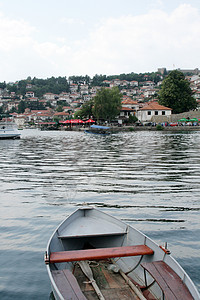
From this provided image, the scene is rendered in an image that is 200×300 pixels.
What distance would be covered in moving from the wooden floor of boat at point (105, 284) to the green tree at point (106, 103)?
71.9 meters

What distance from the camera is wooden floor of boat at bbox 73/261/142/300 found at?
4172 millimetres

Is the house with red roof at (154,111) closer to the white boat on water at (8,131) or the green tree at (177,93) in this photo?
the green tree at (177,93)

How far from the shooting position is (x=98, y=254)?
15.2ft

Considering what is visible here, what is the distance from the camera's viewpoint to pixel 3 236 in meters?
7.45

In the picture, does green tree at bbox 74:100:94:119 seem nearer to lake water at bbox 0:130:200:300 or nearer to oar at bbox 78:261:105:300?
lake water at bbox 0:130:200:300

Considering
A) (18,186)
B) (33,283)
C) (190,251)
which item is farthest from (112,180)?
(33,283)

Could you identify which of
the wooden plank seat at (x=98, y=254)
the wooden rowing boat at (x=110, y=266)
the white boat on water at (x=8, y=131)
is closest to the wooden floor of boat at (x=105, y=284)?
the wooden rowing boat at (x=110, y=266)

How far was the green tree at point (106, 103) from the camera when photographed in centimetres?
7600

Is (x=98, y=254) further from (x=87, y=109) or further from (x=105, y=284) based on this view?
(x=87, y=109)

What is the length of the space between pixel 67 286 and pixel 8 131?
50.0 meters

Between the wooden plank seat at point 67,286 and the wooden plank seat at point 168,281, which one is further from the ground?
the wooden plank seat at point 168,281

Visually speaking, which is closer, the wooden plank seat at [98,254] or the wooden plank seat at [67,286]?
the wooden plank seat at [67,286]

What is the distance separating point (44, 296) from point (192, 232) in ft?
13.5

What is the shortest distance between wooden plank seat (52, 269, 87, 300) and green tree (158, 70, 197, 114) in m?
76.7
